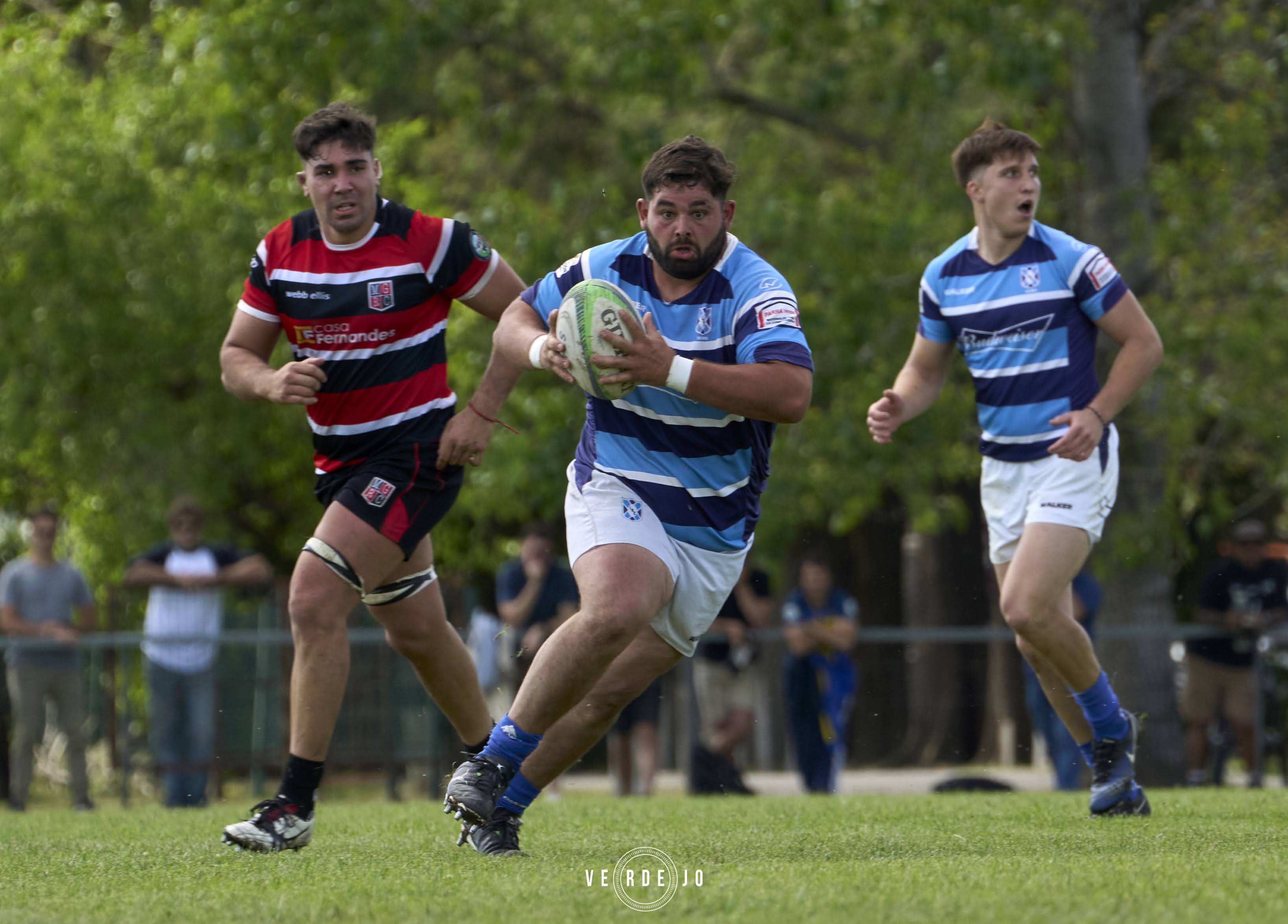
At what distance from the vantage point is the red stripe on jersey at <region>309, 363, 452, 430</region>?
21.5 feet

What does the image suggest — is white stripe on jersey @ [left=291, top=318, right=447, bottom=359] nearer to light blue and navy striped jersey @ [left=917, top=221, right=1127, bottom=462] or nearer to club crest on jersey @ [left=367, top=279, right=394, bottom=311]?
club crest on jersey @ [left=367, top=279, right=394, bottom=311]

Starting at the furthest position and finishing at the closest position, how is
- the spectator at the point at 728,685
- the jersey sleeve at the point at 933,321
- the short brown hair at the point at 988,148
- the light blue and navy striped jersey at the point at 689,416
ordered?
the spectator at the point at 728,685 → the jersey sleeve at the point at 933,321 → the short brown hair at the point at 988,148 → the light blue and navy striped jersey at the point at 689,416

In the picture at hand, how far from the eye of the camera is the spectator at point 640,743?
1316cm

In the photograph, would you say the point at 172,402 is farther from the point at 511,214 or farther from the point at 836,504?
the point at 836,504

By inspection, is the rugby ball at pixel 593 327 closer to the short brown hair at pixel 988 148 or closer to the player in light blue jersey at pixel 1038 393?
the player in light blue jersey at pixel 1038 393

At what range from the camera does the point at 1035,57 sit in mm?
13961

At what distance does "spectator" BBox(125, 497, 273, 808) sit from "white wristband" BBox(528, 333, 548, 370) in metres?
7.98

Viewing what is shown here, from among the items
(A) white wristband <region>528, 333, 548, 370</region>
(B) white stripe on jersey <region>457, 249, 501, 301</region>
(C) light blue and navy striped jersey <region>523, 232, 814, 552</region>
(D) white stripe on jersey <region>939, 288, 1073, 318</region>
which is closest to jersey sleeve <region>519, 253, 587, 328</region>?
(C) light blue and navy striped jersey <region>523, 232, 814, 552</region>

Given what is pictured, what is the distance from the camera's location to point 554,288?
19.1 feet

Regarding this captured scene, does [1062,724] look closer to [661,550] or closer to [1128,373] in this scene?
[1128,373]

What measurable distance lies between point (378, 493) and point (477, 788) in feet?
4.34

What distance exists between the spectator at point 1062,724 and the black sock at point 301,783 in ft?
23.0

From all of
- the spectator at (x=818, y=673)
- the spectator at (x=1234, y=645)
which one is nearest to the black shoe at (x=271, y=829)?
the spectator at (x=818, y=673)

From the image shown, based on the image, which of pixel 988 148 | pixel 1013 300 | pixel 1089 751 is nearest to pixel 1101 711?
pixel 1089 751
